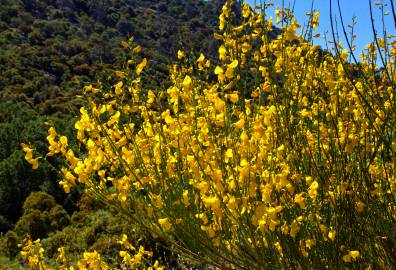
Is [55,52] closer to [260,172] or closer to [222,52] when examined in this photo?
[222,52]

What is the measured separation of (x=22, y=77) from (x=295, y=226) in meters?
27.7

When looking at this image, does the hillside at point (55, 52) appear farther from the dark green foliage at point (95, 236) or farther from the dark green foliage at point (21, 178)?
the dark green foliage at point (95, 236)

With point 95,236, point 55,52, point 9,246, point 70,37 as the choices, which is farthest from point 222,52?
point 70,37

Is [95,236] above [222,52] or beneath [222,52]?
beneath

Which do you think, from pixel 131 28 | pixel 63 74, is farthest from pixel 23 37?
pixel 131 28

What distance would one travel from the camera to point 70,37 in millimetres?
36781

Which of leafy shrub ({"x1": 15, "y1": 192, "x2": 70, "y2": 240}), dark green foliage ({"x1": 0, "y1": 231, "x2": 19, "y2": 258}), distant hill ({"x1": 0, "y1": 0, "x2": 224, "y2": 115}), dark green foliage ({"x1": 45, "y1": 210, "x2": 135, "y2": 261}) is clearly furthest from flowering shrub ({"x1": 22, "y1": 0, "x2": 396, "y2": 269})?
distant hill ({"x1": 0, "y1": 0, "x2": 224, "y2": 115})

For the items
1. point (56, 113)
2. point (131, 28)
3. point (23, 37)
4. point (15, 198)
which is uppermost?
point (131, 28)

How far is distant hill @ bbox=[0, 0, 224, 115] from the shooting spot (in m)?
25.5

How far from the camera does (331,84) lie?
2488 millimetres

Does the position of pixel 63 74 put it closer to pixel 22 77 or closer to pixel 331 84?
pixel 22 77

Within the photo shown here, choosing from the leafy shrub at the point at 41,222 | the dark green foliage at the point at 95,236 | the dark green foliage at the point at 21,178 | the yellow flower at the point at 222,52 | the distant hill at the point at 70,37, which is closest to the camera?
the yellow flower at the point at 222,52

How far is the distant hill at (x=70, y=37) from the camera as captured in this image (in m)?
25.5

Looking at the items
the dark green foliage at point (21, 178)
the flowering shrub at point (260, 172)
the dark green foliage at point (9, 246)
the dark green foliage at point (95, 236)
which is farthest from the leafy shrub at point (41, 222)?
the flowering shrub at point (260, 172)
